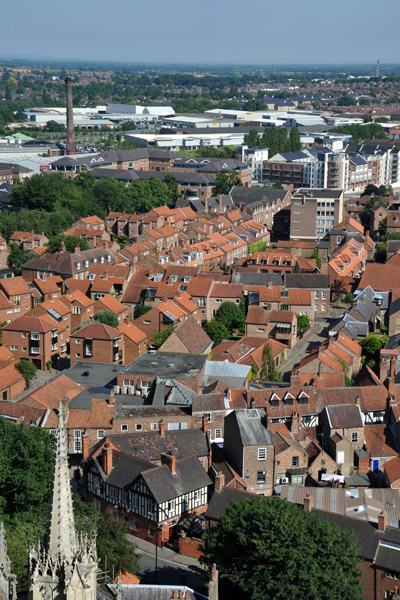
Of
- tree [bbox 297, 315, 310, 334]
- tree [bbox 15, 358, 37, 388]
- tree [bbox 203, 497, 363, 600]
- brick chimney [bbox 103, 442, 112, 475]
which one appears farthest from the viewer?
tree [bbox 297, 315, 310, 334]

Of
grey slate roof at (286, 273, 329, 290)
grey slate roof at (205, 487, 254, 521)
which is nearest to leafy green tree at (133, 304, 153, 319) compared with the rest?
grey slate roof at (286, 273, 329, 290)

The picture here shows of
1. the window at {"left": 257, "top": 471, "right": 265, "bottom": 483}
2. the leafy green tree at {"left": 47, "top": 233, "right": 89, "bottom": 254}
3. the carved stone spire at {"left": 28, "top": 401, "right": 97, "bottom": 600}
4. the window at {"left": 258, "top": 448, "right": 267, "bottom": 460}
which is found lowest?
the window at {"left": 257, "top": 471, "right": 265, "bottom": 483}

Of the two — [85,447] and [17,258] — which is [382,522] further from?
[17,258]

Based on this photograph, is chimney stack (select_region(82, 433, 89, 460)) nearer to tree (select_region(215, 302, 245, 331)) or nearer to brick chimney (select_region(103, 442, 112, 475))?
brick chimney (select_region(103, 442, 112, 475))

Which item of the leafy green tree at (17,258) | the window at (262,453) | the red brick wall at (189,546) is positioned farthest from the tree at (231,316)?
the red brick wall at (189,546)

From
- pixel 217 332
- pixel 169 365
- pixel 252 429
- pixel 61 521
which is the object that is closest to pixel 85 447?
pixel 252 429

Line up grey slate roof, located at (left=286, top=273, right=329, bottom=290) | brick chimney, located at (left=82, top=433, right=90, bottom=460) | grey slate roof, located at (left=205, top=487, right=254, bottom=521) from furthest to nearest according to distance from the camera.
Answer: grey slate roof, located at (left=286, top=273, right=329, bottom=290) < brick chimney, located at (left=82, top=433, right=90, bottom=460) < grey slate roof, located at (left=205, top=487, right=254, bottom=521)

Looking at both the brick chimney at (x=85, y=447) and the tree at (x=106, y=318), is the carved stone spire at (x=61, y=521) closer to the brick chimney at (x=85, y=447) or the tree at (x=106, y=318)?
the brick chimney at (x=85, y=447)
